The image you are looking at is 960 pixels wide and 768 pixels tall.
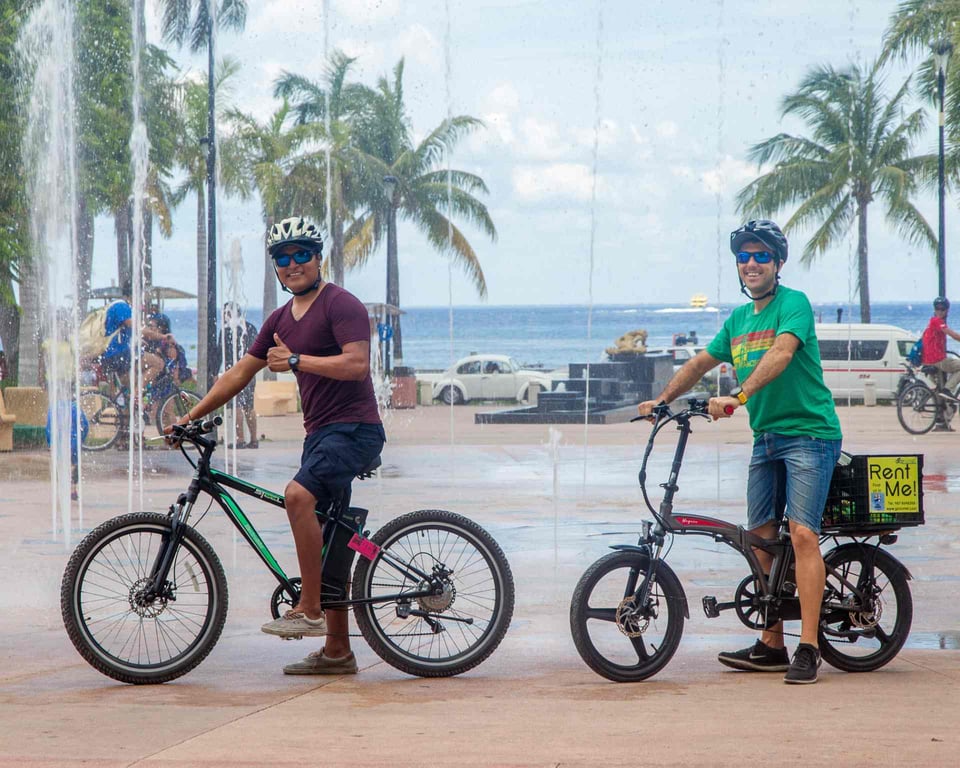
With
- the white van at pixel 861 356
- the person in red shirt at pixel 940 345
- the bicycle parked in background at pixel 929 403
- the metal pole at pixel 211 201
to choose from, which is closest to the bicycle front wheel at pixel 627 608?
the person in red shirt at pixel 940 345

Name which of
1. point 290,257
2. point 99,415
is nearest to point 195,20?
point 99,415

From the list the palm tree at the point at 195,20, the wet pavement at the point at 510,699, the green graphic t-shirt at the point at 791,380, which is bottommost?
the wet pavement at the point at 510,699

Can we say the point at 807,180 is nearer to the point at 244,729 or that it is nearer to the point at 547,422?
the point at 547,422

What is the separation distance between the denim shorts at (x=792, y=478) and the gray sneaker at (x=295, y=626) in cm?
176

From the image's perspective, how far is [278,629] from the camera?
18.1 feet

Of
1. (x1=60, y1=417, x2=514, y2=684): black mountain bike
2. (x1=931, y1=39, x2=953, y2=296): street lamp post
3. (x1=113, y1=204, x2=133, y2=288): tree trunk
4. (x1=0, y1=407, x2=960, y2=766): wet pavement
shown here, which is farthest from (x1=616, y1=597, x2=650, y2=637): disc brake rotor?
(x1=113, y1=204, x2=133, y2=288): tree trunk

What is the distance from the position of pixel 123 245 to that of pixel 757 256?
49440 millimetres

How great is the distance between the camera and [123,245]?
173 feet

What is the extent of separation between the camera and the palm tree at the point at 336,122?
44.5 meters

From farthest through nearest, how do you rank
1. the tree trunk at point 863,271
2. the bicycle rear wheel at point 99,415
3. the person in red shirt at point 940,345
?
1. the tree trunk at point 863,271
2. the person in red shirt at point 940,345
3. the bicycle rear wheel at point 99,415

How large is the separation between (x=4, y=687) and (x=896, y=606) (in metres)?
3.51

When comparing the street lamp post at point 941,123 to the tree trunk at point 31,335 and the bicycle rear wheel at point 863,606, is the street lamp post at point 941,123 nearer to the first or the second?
the tree trunk at point 31,335

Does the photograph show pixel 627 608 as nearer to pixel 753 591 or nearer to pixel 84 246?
pixel 753 591

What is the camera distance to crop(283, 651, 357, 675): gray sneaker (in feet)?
18.7
